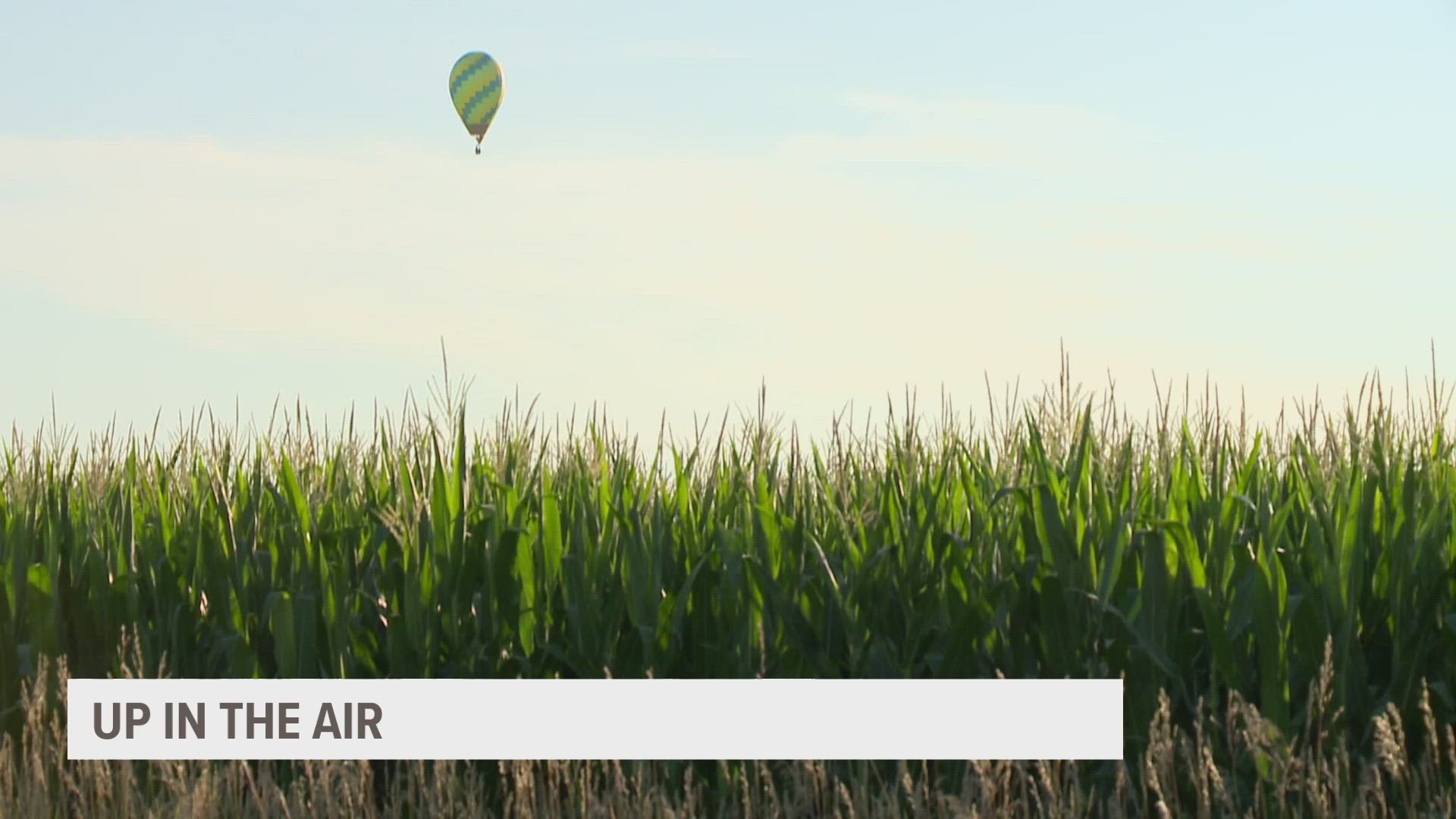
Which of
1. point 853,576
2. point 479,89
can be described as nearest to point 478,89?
point 479,89

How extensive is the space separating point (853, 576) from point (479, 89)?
25.7 m

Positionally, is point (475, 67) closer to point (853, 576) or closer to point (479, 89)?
point (479, 89)

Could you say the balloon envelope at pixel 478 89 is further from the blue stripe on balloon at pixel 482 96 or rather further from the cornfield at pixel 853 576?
the cornfield at pixel 853 576

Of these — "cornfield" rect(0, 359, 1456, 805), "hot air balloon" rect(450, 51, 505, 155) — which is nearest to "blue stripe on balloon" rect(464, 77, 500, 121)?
"hot air balloon" rect(450, 51, 505, 155)

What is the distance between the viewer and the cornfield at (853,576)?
6.54 m

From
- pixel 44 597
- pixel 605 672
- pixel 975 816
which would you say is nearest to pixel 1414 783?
pixel 975 816

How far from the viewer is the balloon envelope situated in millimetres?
30625

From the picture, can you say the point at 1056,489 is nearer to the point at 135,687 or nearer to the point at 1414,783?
the point at 1414,783

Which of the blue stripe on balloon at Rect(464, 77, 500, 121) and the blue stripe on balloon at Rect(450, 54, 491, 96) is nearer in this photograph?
the blue stripe on balloon at Rect(464, 77, 500, 121)

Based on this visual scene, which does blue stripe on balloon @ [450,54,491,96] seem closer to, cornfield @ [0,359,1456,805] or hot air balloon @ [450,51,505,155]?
hot air balloon @ [450,51,505,155]

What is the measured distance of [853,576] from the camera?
680 centimetres

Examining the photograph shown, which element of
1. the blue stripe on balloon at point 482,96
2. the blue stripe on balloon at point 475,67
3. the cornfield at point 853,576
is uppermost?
the blue stripe on balloon at point 475,67

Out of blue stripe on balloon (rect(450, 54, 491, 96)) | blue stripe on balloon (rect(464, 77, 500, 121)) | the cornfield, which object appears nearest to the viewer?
the cornfield

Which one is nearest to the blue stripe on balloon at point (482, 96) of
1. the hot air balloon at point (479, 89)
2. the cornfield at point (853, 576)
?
the hot air balloon at point (479, 89)
